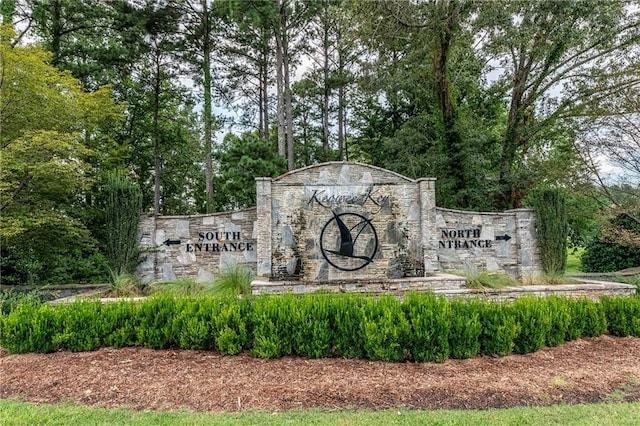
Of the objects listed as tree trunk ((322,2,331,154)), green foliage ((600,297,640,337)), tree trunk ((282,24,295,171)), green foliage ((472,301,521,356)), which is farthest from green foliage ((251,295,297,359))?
tree trunk ((322,2,331,154))

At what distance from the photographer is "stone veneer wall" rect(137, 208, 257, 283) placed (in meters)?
8.53

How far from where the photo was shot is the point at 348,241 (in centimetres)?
766

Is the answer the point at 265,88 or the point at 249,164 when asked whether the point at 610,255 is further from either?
the point at 265,88

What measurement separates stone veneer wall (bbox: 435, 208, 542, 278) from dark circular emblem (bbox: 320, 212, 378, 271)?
241 centimetres

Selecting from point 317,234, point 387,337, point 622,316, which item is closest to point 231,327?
point 387,337

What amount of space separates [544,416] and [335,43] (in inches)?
693

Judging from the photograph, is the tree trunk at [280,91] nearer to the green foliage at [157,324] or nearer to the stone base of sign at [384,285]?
the stone base of sign at [384,285]

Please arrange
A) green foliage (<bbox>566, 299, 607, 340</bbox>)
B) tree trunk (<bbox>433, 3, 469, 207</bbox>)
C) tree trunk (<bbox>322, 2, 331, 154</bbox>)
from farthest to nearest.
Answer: tree trunk (<bbox>322, 2, 331, 154</bbox>), tree trunk (<bbox>433, 3, 469, 207</bbox>), green foliage (<bbox>566, 299, 607, 340</bbox>)

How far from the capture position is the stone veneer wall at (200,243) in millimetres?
8531

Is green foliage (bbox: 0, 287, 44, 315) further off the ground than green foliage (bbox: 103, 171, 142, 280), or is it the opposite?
→ green foliage (bbox: 103, 171, 142, 280)

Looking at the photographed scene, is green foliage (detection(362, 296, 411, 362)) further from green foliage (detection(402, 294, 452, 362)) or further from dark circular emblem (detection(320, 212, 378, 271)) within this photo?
dark circular emblem (detection(320, 212, 378, 271))

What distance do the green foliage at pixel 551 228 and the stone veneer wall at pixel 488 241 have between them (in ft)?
0.62

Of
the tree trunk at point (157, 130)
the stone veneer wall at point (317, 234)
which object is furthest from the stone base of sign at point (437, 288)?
the tree trunk at point (157, 130)

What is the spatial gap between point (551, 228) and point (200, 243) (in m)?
8.59
